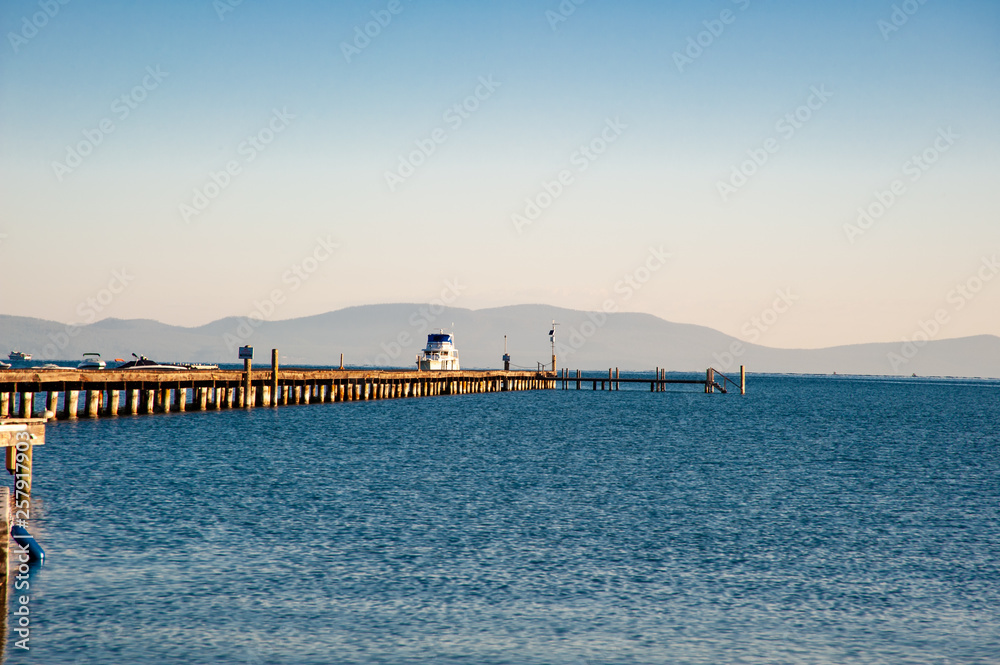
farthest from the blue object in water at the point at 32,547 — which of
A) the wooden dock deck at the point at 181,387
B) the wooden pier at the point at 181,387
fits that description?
the wooden pier at the point at 181,387

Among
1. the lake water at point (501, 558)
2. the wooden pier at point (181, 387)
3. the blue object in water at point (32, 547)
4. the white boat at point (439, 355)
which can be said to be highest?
the white boat at point (439, 355)

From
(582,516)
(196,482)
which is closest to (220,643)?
(582,516)

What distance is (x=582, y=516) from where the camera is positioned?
25.4 metres

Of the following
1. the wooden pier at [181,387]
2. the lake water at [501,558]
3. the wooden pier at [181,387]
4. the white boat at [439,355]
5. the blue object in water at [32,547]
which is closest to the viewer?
the lake water at [501,558]

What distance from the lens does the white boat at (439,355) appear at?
4587 inches

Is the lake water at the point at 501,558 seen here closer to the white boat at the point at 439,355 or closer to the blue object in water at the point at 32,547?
the blue object in water at the point at 32,547

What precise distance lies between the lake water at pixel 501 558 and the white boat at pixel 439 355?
74621 mm

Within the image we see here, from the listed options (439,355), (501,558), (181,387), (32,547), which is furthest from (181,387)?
(439,355)

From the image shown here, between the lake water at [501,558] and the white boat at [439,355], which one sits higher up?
the white boat at [439,355]

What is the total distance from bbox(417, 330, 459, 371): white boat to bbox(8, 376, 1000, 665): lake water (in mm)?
74621

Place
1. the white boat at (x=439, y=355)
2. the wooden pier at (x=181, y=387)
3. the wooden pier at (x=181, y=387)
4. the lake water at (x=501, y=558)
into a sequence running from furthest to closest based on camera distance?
the white boat at (x=439, y=355)
the wooden pier at (x=181, y=387)
the wooden pier at (x=181, y=387)
the lake water at (x=501, y=558)

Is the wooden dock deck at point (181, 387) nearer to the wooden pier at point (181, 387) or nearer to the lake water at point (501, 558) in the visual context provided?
the wooden pier at point (181, 387)

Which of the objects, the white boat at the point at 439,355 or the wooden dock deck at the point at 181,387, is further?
the white boat at the point at 439,355

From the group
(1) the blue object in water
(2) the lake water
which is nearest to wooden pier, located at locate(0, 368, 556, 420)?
(2) the lake water
